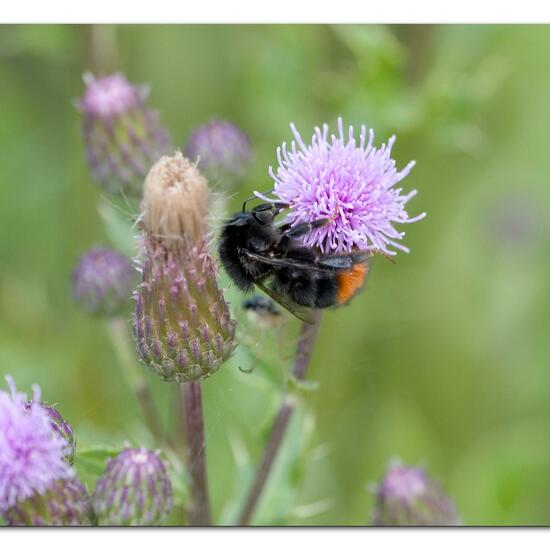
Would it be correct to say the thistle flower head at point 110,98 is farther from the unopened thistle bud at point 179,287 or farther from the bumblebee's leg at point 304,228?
the bumblebee's leg at point 304,228

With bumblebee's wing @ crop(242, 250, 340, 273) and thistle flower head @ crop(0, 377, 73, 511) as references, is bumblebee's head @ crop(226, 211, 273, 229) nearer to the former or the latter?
bumblebee's wing @ crop(242, 250, 340, 273)

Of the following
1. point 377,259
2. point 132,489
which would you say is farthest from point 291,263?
point 377,259

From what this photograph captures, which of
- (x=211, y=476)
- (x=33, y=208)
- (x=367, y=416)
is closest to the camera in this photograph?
(x=211, y=476)

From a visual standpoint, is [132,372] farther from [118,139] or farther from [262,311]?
[118,139]

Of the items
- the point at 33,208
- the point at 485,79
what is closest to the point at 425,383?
the point at 485,79

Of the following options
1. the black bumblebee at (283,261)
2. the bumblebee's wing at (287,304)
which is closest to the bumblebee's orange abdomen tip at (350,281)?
the black bumblebee at (283,261)

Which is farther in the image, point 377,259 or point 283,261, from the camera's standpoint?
point 377,259

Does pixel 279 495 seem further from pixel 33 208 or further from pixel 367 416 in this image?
pixel 33 208
